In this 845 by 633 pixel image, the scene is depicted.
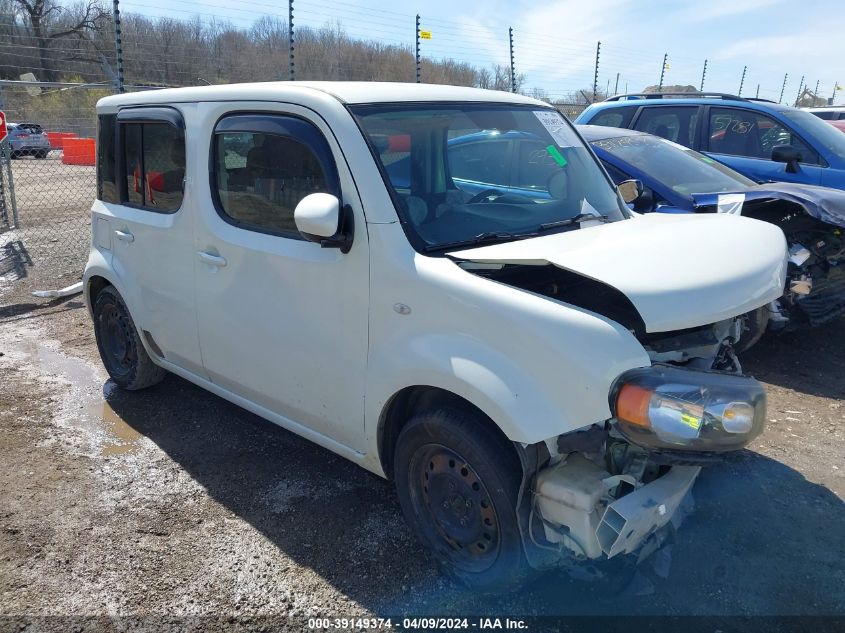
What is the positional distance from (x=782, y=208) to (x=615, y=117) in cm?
305

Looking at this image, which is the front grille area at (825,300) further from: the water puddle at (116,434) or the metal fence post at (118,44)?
the metal fence post at (118,44)

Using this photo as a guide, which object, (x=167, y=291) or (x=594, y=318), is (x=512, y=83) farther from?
(x=594, y=318)

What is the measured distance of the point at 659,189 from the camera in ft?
18.5

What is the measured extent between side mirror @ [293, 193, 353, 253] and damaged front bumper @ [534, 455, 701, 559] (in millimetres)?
1240

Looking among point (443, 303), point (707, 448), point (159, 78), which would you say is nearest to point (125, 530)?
point (443, 303)

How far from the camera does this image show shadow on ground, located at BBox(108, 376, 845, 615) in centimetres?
277

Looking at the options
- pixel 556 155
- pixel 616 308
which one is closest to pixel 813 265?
pixel 556 155

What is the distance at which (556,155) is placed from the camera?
357 cm

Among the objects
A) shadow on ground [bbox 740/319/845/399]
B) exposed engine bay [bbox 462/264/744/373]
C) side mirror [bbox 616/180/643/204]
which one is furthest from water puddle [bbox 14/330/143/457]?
shadow on ground [bbox 740/319/845/399]


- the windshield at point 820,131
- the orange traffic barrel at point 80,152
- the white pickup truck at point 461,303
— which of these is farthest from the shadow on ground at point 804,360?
the orange traffic barrel at point 80,152

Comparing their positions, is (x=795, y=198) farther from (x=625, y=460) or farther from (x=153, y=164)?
(x=153, y=164)

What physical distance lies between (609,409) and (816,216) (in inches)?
140

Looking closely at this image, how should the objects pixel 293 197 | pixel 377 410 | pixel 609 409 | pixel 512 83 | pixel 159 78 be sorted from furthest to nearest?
pixel 512 83, pixel 159 78, pixel 293 197, pixel 377 410, pixel 609 409

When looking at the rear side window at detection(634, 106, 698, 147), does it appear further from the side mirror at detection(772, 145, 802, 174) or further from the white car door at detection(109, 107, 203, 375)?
the white car door at detection(109, 107, 203, 375)
